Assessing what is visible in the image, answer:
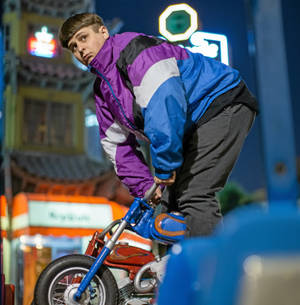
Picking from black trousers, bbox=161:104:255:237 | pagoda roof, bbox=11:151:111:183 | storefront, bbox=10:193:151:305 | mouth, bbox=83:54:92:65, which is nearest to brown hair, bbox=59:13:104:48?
mouth, bbox=83:54:92:65

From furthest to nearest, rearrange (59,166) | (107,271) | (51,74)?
(51,74) < (59,166) < (107,271)

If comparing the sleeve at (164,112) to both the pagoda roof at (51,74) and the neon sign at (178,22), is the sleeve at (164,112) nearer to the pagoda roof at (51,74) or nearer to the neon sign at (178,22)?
the neon sign at (178,22)

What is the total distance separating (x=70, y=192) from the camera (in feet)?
37.0

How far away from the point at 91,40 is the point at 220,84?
600mm

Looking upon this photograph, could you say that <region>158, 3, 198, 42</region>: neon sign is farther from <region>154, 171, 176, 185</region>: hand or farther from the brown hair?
<region>154, 171, 176, 185</region>: hand

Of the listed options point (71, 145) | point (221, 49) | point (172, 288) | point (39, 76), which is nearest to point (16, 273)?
point (71, 145)

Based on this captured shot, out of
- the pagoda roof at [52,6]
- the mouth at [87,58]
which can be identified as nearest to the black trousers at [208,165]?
the mouth at [87,58]

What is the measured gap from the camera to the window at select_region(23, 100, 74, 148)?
12.2 meters

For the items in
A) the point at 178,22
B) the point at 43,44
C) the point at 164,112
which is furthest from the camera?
the point at 43,44

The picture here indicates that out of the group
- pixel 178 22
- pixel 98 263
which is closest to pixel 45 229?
pixel 178 22

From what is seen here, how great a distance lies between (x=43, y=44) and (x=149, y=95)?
1224 cm

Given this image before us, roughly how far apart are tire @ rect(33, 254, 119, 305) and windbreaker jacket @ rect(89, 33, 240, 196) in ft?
1.57

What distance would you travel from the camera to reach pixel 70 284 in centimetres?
199

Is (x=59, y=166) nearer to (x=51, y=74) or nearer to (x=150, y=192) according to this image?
(x=51, y=74)
